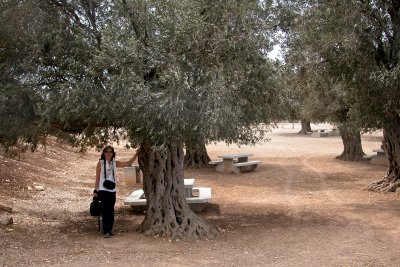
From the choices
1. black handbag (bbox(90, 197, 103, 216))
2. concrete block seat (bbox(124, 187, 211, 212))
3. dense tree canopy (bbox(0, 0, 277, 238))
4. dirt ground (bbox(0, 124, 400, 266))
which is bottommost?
dirt ground (bbox(0, 124, 400, 266))

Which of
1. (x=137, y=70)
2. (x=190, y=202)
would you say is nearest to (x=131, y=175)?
(x=190, y=202)

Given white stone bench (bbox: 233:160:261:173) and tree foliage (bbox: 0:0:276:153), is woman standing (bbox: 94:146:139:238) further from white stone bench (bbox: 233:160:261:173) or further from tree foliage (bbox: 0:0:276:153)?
white stone bench (bbox: 233:160:261:173)

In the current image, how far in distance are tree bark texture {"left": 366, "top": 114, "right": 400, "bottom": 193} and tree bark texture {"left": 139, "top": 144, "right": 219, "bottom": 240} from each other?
23.5 ft

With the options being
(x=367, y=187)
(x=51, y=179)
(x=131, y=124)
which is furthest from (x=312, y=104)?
(x=131, y=124)

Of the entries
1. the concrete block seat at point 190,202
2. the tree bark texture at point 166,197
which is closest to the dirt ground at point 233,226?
the concrete block seat at point 190,202


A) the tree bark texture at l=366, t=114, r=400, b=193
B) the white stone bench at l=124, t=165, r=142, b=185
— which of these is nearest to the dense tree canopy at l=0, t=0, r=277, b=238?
the tree bark texture at l=366, t=114, r=400, b=193

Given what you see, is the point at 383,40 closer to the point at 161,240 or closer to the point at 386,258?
the point at 386,258

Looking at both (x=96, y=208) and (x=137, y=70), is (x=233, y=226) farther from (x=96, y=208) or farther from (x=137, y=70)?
(x=137, y=70)

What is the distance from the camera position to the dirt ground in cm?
691

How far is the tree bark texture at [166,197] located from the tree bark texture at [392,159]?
7.15 metres

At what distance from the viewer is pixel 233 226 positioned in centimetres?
941

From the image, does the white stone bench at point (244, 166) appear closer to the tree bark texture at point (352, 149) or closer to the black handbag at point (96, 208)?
the tree bark texture at point (352, 149)

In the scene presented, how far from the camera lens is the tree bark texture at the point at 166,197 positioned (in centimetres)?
830

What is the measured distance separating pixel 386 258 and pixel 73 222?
571 cm
